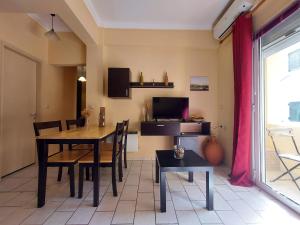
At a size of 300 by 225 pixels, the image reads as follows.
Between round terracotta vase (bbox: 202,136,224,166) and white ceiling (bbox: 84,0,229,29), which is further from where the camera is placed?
round terracotta vase (bbox: 202,136,224,166)

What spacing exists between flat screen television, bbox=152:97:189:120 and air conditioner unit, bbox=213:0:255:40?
1.37 m

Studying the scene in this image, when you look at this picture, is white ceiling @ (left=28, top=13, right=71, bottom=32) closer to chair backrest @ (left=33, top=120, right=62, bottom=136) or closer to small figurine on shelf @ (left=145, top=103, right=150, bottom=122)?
chair backrest @ (left=33, top=120, right=62, bottom=136)

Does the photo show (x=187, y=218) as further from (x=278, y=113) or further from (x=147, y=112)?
(x=147, y=112)

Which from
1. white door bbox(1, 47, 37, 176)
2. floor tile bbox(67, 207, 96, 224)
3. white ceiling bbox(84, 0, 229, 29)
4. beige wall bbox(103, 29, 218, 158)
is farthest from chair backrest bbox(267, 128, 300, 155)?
white door bbox(1, 47, 37, 176)

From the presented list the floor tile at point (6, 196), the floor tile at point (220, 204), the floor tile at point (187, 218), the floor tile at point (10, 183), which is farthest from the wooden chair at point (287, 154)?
the floor tile at point (10, 183)

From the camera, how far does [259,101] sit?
104 inches

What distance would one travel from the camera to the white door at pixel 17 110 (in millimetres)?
2959

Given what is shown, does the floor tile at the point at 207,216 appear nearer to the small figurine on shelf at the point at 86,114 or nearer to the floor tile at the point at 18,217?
the floor tile at the point at 18,217

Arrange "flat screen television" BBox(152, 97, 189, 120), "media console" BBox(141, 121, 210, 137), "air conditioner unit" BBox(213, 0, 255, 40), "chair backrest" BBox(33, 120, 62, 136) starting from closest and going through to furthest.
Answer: "chair backrest" BBox(33, 120, 62, 136) → "air conditioner unit" BBox(213, 0, 255, 40) → "media console" BBox(141, 121, 210, 137) → "flat screen television" BBox(152, 97, 189, 120)

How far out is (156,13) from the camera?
11.2ft

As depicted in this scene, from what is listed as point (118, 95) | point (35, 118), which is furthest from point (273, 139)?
point (35, 118)

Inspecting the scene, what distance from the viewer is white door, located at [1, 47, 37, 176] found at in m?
2.96

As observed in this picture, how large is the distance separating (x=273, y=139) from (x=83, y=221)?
2445 millimetres

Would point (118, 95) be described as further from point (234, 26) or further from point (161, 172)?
point (234, 26)
